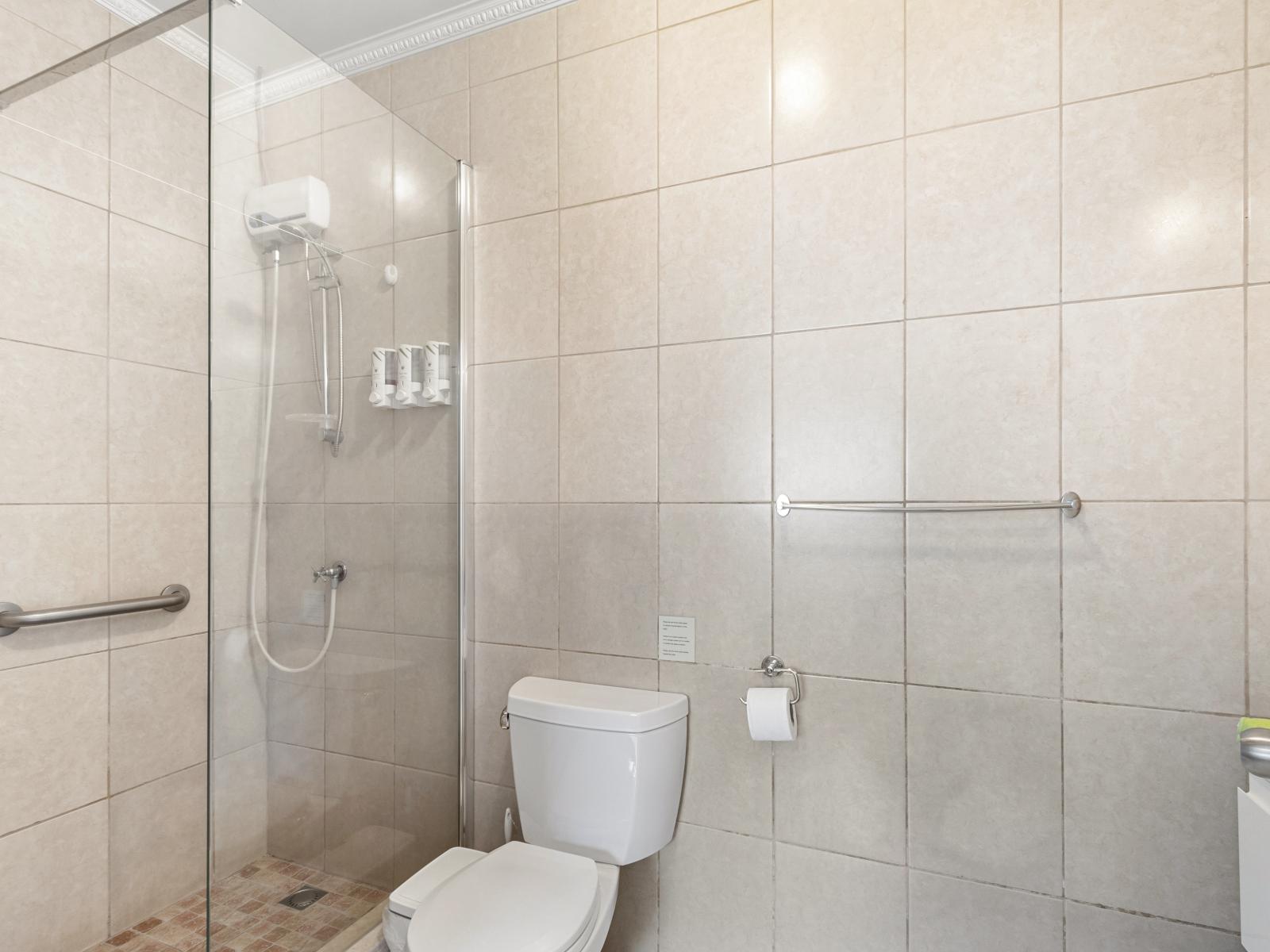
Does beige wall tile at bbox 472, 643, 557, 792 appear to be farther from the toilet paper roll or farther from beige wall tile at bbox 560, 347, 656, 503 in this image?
the toilet paper roll

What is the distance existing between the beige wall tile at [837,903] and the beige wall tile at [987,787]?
0.09 m

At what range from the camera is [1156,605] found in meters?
1.24

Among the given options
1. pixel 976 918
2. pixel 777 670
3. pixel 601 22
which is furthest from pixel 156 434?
pixel 976 918

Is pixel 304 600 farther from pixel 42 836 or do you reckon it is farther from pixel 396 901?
pixel 42 836

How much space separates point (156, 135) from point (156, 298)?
0.41 meters

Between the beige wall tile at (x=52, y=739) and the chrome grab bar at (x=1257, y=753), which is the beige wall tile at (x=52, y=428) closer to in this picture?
the beige wall tile at (x=52, y=739)

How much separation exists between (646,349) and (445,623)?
34.4 inches

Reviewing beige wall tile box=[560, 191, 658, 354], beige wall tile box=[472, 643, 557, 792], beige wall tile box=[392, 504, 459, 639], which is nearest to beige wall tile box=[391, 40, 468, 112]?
beige wall tile box=[560, 191, 658, 354]

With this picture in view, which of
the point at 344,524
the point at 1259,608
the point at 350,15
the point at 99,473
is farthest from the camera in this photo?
the point at 350,15

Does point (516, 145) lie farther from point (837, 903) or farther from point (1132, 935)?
point (1132, 935)

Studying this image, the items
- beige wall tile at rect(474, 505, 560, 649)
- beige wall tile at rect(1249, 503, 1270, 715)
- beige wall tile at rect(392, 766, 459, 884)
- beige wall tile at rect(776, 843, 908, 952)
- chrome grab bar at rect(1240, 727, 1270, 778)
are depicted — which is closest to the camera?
chrome grab bar at rect(1240, 727, 1270, 778)

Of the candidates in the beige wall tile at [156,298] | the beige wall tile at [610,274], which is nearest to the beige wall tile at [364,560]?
the beige wall tile at [610,274]

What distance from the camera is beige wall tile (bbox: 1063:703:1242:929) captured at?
119cm

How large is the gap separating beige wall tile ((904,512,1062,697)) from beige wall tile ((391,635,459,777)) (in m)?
1.13
